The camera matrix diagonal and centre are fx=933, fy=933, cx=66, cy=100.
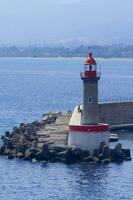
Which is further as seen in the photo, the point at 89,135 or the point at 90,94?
the point at 90,94

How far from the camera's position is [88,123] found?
127ft

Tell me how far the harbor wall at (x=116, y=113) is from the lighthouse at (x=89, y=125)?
1081 cm

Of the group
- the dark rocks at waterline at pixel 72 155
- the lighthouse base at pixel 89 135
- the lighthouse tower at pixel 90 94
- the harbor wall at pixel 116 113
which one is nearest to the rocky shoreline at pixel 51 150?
the dark rocks at waterline at pixel 72 155

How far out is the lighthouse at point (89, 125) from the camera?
125 feet

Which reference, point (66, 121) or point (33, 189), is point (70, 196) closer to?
point (33, 189)

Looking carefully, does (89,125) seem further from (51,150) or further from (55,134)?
(55,134)

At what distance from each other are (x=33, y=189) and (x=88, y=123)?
6.66m

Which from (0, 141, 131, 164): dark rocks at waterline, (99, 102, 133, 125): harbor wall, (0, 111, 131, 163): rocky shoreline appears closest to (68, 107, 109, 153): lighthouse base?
(0, 111, 131, 163): rocky shoreline

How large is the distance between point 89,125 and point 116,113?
1244cm

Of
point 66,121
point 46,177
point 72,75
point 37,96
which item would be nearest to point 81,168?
point 46,177

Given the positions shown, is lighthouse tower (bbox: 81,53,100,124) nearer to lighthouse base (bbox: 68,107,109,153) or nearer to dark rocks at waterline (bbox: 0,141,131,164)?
lighthouse base (bbox: 68,107,109,153)

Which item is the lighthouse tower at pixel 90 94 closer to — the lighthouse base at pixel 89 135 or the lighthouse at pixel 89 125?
the lighthouse at pixel 89 125

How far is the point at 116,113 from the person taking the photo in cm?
5078

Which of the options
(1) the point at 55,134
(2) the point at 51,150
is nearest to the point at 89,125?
(2) the point at 51,150
